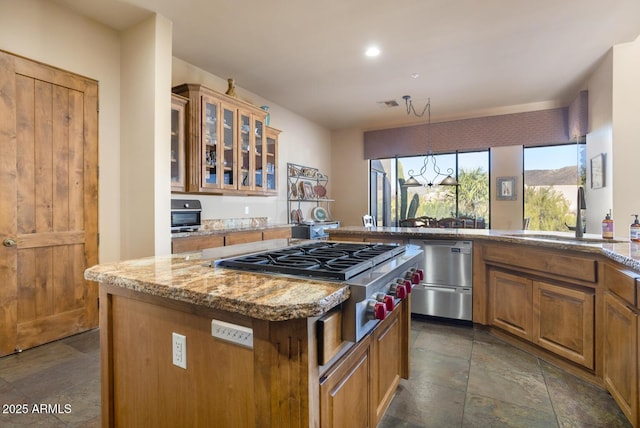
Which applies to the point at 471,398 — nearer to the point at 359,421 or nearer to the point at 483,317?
the point at 359,421

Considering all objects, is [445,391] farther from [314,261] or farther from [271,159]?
[271,159]

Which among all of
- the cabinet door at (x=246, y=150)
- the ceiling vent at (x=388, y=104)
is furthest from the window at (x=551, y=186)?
the cabinet door at (x=246, y=150)

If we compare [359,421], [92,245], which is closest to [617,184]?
[359,421]

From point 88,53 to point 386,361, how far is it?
11.3ft

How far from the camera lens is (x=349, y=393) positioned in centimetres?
118

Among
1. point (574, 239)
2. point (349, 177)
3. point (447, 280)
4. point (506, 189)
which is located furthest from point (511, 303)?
point (349, 177)

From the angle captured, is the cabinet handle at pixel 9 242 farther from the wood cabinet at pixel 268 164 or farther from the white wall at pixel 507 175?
the white wall at pixel 507 175

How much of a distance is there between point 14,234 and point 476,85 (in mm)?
5282

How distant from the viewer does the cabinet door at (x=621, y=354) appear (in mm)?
1566

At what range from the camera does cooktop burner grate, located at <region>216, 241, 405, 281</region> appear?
1122 millimetres

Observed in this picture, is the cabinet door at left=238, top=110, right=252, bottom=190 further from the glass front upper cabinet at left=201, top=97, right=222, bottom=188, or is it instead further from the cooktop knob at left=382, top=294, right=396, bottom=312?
the cooktop knob at left=382, top=294, right=396, bottom=312

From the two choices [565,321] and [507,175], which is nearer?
[565,321]

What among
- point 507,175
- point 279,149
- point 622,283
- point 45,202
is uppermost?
point 279,149

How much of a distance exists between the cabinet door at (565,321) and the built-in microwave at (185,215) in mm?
3290
